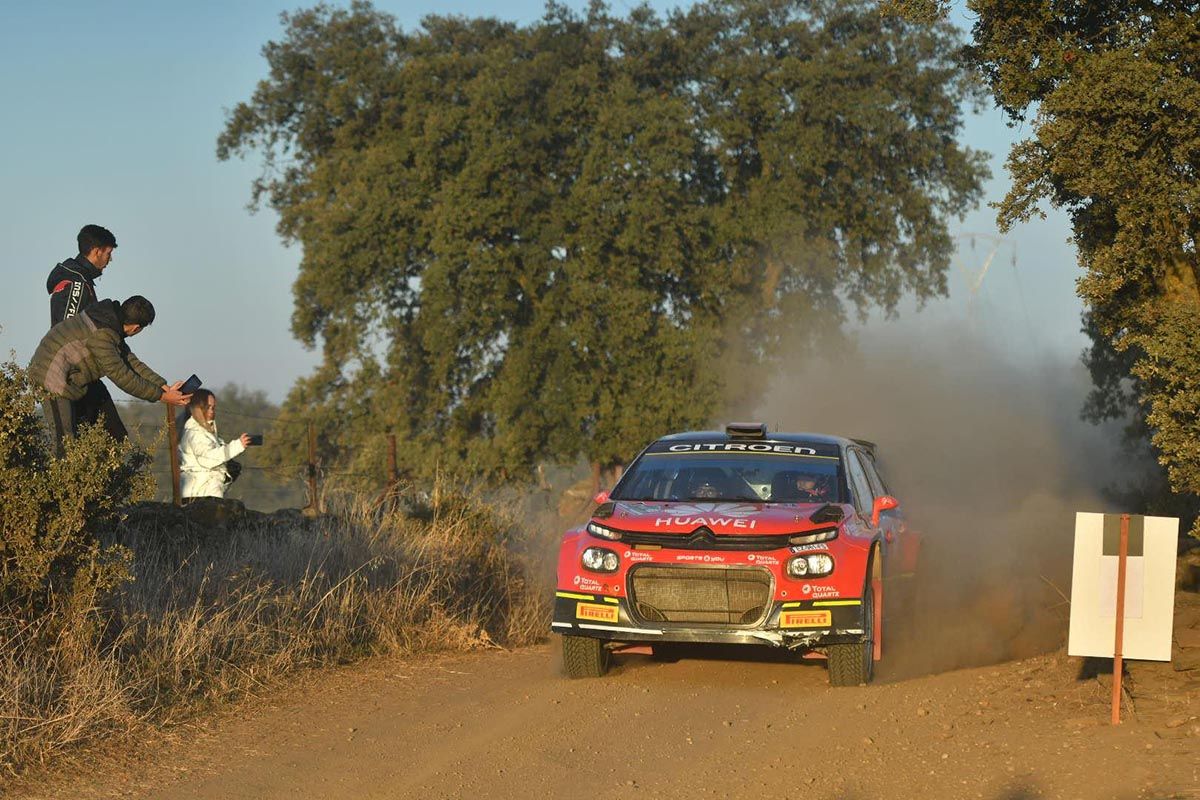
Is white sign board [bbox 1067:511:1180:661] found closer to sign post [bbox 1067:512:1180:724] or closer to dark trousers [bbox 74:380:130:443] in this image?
sign post [bbox 1067:512:1180:724]

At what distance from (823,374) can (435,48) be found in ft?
47.4

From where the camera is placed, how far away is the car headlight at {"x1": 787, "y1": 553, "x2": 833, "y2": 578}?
9266mm

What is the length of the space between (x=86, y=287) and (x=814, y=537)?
5.18m

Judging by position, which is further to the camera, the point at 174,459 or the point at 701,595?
the point at 174,459

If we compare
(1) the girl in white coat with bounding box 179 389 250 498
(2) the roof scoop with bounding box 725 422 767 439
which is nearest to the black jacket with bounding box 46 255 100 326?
(1) the girl in white coat with bounding box 179 389 250 498

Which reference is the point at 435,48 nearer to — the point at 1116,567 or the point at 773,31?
the point at 773,31

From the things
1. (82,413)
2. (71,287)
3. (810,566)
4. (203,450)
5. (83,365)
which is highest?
(71,287)

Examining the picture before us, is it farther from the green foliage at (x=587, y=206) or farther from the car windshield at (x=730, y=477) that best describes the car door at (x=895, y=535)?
the green foliage at (x=587, y=206)

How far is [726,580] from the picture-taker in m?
9.30

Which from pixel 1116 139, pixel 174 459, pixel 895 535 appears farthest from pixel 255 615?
pixel 1116 139

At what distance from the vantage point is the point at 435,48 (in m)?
37.2

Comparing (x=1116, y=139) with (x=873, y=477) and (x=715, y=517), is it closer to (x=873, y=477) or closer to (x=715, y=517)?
(x=873, y=477)

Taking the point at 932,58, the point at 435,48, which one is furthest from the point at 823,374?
the point at 435,48

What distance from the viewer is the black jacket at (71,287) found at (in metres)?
10.2
